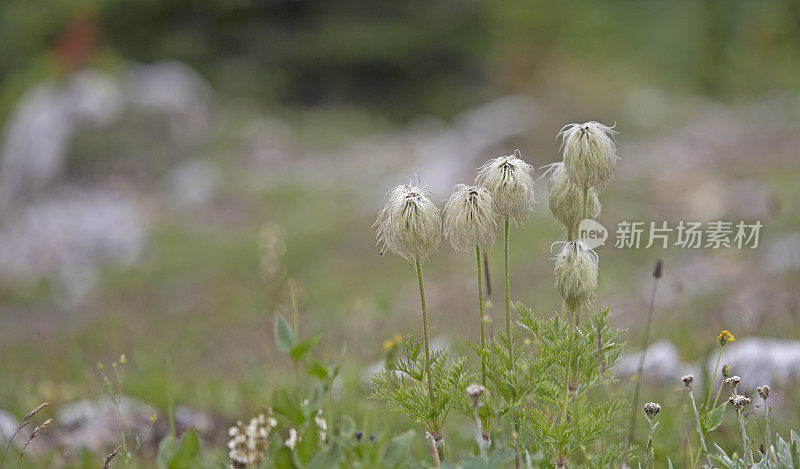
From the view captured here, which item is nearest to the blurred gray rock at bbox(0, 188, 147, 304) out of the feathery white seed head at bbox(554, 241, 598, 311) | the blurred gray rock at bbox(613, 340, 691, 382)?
the blurred gray rock at bbox(613, 340, 691, 382)

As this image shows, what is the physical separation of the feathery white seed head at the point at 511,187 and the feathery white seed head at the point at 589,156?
0.14 m

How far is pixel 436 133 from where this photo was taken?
20.5m

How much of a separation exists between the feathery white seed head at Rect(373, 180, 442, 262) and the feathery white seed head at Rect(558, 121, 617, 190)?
44 cm

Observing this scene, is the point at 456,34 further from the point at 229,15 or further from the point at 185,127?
the point at 185,127

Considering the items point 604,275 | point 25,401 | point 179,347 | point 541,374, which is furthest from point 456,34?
point 541,374

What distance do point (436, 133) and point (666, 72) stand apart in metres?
10.8

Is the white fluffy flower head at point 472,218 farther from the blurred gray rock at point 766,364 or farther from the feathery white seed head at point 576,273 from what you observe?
the blurred gray rock at point 766,364

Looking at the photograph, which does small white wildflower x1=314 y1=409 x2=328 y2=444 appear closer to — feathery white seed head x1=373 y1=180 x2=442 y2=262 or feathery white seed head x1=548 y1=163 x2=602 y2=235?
feathery white seed head x1=373 y1=180 x2=442 y2=262

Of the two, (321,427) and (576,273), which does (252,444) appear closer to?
(321,427)

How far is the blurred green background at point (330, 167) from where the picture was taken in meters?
5.75

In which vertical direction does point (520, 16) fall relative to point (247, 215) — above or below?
above

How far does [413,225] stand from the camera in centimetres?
214

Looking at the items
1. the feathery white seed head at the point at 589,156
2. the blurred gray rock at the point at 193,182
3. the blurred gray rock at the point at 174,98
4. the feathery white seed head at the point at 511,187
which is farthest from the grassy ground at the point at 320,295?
the blurred gray rock at the point at 174,98

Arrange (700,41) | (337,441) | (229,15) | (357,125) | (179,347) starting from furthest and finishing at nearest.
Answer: (700,41), (229,15), (357,125), (179,347), (337,441)
